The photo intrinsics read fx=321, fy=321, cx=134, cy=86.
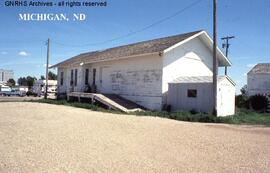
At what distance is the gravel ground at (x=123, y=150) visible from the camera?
632 cm

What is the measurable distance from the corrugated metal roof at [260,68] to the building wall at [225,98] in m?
27.4

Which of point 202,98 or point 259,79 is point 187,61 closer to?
point 202,98

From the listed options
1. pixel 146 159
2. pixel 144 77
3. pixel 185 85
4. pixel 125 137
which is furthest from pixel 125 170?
pixel 144 77

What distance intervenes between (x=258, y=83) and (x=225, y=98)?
28648 mm

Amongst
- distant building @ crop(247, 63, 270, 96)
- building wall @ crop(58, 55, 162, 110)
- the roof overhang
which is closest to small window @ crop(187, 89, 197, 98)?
building wall @ crop(58, 55, 162, 110)

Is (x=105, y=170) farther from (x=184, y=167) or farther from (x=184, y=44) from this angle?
(x=184, y=44)

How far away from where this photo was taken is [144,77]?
74.0 feet

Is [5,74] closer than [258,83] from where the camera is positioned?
No

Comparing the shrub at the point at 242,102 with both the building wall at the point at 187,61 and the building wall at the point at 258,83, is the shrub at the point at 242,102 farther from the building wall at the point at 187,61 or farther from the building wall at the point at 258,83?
the building wall at the point at 258,83

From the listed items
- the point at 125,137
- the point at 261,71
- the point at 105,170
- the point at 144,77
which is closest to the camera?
the point at 105,170

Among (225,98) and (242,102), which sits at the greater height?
(225,98)

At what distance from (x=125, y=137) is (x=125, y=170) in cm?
353

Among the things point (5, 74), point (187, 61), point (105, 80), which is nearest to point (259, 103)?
point (187, 61)

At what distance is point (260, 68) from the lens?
46781 mm
